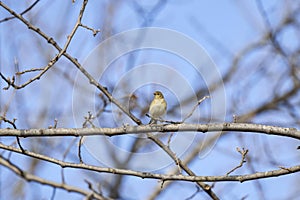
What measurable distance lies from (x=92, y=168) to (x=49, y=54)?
11.0 feet

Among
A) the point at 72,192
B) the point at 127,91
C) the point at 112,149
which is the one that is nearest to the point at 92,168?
the point at 72,192

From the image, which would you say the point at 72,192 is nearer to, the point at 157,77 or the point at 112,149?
the point at 157,77

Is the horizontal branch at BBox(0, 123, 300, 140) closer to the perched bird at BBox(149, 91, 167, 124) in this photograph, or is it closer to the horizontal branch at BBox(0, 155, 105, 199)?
the horizontal branch at BBox(0, 155, 105, 199)

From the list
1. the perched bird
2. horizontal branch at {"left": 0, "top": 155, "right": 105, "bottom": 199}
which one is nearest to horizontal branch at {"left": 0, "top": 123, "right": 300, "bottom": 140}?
horizontal branch at {"left": 0, "top": 155, "right": 105, "bottom": 199}

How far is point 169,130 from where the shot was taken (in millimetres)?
2340

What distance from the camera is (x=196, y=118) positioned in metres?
3.63

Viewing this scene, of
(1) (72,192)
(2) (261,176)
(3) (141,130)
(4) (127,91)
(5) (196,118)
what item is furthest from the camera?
(4) (127,91)

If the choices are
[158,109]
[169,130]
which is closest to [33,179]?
[158,109]

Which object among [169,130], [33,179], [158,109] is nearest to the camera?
[169,130]

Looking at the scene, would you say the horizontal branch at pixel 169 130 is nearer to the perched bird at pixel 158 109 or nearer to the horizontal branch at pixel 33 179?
the horizontal branch at pixel 33 179

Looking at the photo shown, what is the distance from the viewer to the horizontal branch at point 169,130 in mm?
2225

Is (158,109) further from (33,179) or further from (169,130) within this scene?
(169,130)

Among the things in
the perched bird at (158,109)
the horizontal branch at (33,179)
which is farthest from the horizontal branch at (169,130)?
the perched bird at (158,109)

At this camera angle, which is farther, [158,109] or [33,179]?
[158,109]
